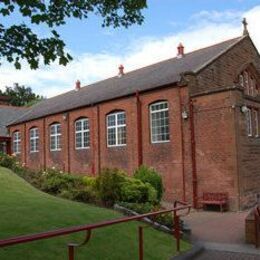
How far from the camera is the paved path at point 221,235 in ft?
37.1

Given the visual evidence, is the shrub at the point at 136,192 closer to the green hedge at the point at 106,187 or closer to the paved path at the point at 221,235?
the green hedge at the point at 106,187

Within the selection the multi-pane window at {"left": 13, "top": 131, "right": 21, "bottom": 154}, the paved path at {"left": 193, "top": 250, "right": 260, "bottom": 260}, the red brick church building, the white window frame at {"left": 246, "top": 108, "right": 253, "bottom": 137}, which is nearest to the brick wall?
the red brick church building

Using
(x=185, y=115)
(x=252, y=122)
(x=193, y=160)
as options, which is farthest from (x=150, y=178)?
(x=252, y=122)

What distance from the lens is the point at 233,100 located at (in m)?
20.8

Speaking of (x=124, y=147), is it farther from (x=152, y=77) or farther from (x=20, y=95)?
(x=20, y=95)

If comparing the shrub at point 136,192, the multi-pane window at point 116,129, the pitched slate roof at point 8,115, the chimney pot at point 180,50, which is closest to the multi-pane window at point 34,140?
the pitched slate roof at point 8,115

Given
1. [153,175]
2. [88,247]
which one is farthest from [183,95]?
[88,247]

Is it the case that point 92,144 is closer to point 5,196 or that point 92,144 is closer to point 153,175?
point 153,175

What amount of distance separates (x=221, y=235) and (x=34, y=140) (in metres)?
26.2

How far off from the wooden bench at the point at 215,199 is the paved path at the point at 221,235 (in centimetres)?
52

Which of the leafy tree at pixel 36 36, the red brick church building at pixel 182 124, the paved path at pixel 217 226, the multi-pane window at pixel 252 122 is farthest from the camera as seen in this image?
the multi-pane window at pixel 252 122

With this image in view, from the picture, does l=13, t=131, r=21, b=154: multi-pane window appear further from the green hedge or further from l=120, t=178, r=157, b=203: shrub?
l=120, t=178, r=157, b=203: shrub

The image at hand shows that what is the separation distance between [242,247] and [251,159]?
10.1 m

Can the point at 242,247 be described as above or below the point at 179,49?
below
